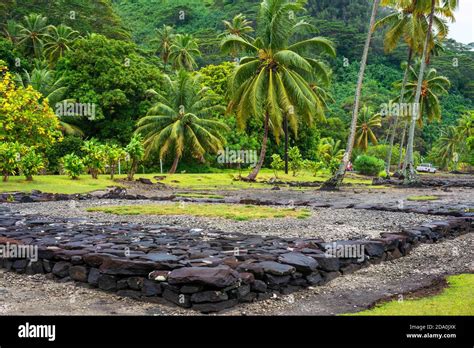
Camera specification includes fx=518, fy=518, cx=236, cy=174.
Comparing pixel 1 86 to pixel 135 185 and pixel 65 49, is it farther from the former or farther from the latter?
pixel 65 49

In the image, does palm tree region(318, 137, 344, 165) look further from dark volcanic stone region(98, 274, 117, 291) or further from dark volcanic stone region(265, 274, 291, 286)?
dark volcanic stone region(98, 274, 117, 291)

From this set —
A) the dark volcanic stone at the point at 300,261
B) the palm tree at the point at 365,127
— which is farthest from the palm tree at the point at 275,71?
the palm tree at the point at 365,127

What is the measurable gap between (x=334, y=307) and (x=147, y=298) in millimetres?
2329

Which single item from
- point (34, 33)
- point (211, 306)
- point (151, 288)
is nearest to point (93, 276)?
point (151, 288)

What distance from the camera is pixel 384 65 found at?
95000 millimetres

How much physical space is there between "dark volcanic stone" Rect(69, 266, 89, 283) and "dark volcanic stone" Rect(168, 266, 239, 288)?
1.62 m

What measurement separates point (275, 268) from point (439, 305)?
2064mm

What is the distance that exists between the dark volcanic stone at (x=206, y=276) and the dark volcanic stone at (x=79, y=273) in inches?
63.8

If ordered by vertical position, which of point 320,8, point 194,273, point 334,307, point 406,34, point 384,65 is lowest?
point 334,307

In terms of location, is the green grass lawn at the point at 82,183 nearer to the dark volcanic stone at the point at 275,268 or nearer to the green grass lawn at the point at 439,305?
the dark volcanic stone at the point at 275,268

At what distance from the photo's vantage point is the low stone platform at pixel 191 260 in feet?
20.6

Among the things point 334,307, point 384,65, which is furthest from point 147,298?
point 384,65

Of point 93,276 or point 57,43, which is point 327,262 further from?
Result: point 57,43

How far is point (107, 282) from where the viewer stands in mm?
6902
